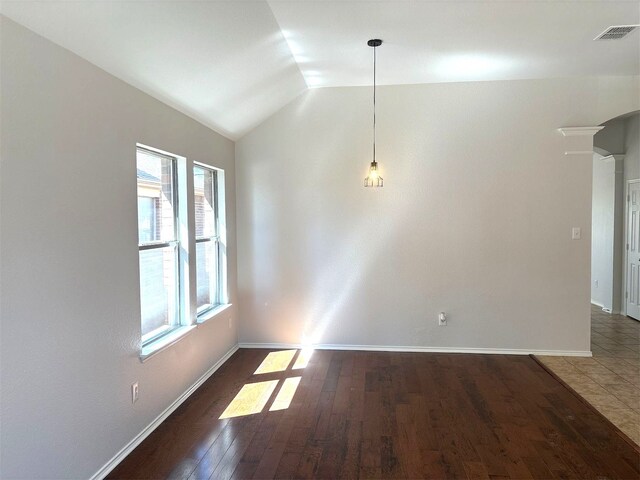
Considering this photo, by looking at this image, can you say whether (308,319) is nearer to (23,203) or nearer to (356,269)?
(356,269)

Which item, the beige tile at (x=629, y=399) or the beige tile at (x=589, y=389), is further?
the beige tile at (x=589, y=389)

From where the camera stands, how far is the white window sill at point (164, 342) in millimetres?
2848

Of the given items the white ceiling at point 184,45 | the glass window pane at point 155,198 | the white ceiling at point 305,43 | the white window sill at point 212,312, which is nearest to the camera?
the white ceiling at point 184,45

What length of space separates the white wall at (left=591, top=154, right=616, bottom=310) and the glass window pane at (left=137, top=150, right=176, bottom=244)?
6013 mm

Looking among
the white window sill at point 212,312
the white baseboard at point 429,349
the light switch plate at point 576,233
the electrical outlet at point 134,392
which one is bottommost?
the white baseboard at point 429,349

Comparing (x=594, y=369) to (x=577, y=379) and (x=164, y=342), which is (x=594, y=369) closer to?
(x=577, y=379)

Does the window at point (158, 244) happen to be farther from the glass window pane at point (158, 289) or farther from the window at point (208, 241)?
the window at point (208, 241)

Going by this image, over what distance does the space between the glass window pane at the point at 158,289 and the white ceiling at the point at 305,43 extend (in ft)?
3.91

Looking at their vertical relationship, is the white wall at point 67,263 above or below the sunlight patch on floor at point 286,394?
above

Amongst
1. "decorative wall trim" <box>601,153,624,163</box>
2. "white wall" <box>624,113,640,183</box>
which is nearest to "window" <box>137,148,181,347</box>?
"white wall" <box>624,113,640,183</box>

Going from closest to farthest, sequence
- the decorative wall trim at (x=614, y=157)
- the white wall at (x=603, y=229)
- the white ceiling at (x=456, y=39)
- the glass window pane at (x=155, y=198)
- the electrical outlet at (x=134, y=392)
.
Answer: the electrical outlet at (x=134, y=392) < the white ceiling at (x=456, y=39) < the glass window pane at (x=155, y=198) < the decorative wall trim at (x=614, y=157) < the white wall at (x=603, y=229)

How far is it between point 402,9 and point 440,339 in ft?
10.9

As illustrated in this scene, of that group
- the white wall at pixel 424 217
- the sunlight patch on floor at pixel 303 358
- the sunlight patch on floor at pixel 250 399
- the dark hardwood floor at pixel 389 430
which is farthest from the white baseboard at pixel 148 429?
the white wall at pixel 424 217

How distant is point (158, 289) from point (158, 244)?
0.36 meters
